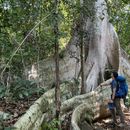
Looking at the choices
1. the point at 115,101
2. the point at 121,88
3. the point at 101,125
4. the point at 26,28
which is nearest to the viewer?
the point at 121,88

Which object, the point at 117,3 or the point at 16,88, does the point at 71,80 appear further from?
the point at 117,3

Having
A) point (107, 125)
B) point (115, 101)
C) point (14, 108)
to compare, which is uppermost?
point (14, 108)

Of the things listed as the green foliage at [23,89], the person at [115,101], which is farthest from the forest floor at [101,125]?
the green foliage at [23,89]

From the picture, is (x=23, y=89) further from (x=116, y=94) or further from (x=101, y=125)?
(x=116, y=94)

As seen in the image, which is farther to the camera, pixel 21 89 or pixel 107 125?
pixel 107 125

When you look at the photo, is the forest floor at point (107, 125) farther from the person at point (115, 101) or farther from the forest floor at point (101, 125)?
the person at point (115, 101)

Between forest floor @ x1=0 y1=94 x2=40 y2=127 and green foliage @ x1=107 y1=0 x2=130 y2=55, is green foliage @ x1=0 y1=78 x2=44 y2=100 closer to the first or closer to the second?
forest floor @ x1=0 y1=94 x2=40 y2=127

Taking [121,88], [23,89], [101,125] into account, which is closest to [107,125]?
[101,125]

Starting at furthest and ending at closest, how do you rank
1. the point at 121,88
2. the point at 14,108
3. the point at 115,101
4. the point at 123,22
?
the point at 123,22
the point at 115,101
the point at 121,88
the point at 14,108

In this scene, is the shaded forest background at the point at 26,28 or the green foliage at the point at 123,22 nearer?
the shaded forest background at the point at 26,28

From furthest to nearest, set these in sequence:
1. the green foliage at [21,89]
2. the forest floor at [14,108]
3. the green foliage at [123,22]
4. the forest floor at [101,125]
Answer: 1. the green foliage at [123,22]
2. the green foliage at [21,89]
3. the forest floor at [101,125]
4. the forest floor at [14,108]

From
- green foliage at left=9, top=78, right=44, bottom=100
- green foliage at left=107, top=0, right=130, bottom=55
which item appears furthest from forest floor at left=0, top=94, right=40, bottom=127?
green foliage at left=107, top=0, right=130, bottom=55

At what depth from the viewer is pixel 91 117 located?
9.00 metres

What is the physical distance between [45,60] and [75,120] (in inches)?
185
